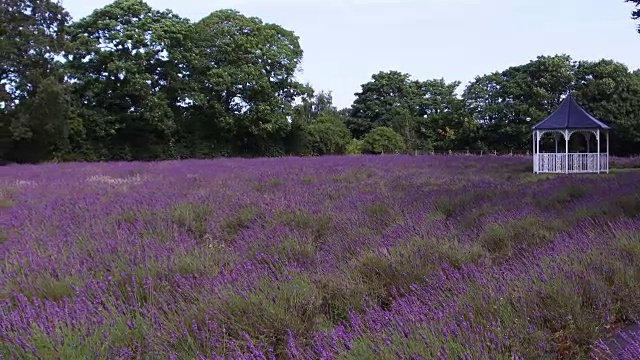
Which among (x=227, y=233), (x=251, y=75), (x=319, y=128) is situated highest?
(x=251, y=75)

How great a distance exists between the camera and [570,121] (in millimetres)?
18922

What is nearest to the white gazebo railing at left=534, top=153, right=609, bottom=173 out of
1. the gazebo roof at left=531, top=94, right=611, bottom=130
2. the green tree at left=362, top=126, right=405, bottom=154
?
the gazebo roof at left=531, top=94, right=611, bottom=130

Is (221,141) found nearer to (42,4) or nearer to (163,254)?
(42,4)

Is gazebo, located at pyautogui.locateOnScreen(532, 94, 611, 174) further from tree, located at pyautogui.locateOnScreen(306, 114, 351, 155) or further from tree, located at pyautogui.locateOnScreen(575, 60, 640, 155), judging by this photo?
tree, located at pyautogui.locateOnScreen(306, 114, 351, 155)

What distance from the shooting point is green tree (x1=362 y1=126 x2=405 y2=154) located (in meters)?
38.7

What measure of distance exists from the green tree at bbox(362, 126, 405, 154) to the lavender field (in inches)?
1308

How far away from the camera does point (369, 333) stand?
2.14m

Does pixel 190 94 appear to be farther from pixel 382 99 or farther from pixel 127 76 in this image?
pixel 382 99

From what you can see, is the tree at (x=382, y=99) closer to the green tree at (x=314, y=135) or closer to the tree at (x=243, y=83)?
the green tree at (x=314, y=135)

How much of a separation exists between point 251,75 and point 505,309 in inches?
1285

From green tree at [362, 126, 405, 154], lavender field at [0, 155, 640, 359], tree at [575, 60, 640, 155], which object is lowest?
lavender field at [0, 155, 640, 359]

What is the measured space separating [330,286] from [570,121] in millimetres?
18722

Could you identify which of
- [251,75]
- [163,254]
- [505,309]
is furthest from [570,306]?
[251,75]

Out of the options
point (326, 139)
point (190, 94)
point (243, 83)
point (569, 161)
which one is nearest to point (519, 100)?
point (326, 139)
